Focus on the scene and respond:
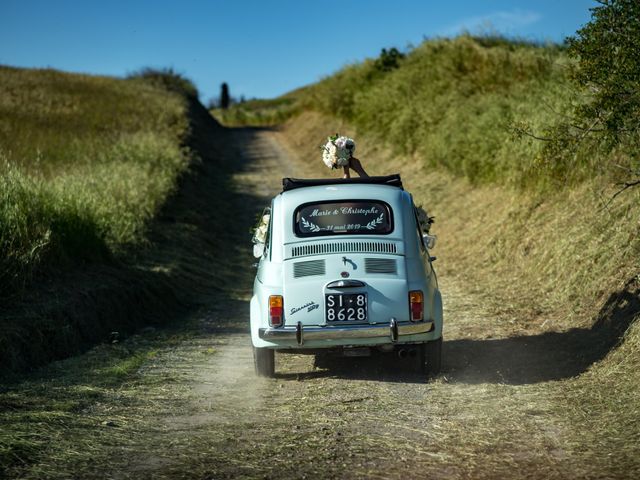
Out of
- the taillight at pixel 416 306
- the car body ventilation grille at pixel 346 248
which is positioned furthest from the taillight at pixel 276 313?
the taillight at pixel 416 306

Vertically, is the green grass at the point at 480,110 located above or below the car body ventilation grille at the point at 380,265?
above

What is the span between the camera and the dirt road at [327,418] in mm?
6039

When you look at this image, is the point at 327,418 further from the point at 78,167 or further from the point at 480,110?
the point at 480,110

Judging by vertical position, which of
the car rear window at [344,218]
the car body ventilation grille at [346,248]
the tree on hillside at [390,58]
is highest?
the tree on hillside at [390,58]

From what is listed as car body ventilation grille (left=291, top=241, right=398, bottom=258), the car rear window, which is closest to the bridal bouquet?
the car rear window

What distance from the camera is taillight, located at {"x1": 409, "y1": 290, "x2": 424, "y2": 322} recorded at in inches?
347

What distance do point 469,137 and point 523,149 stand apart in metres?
3.72

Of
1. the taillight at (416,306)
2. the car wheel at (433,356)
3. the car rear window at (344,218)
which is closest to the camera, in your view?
the taillight at (416,306)

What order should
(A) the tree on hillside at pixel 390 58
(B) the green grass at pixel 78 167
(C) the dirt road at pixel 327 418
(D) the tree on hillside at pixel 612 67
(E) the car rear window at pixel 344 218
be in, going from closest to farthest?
(C) the dirt road at pixel 327 418, (E) the car rear window at pixel 344 218, (D) the tree on hillside at pixel 612 67, (B) the green grass at pixel 78 167, (A) the tree on hillside at pixel 390 58

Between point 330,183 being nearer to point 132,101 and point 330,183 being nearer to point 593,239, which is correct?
point 593,239

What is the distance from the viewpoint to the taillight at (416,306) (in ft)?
28.9

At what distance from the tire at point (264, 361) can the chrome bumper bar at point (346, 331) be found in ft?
1.56

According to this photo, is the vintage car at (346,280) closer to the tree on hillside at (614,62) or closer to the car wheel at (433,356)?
the car wheel at (433,356)

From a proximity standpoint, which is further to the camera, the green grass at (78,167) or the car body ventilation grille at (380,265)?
the green grass at (78,167)
